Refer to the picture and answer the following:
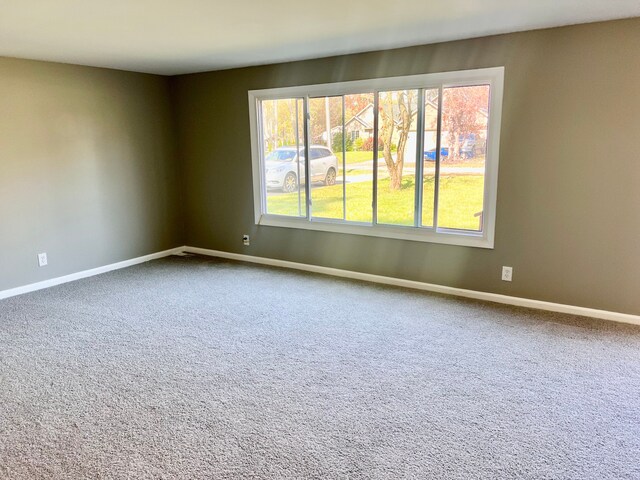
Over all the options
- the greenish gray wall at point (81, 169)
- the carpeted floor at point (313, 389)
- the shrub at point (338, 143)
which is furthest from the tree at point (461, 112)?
the greenish gray wall at point (81, 169)

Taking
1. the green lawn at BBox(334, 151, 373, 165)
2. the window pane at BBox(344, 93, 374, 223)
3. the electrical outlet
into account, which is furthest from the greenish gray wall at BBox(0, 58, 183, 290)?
the electrical outlet

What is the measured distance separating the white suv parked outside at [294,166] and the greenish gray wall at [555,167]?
2.50 ft

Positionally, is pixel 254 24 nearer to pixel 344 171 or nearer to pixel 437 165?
pixel 344 171

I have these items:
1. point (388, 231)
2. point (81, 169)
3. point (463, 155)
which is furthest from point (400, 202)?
point (81, 169)

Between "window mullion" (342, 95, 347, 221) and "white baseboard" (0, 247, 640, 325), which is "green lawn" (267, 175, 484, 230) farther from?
"white baseboard" (0, 247, 640, 325)

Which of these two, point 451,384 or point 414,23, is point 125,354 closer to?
point 451,384

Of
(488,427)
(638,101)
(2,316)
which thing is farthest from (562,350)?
(2,316)

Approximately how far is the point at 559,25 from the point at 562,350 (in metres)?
2.37

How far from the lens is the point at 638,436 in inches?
86.4

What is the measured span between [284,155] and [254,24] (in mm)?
2022

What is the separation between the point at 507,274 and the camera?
392 centimetres

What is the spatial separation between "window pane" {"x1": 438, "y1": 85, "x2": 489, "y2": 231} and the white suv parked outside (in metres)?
1.21

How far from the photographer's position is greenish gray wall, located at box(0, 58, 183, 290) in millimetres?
4262

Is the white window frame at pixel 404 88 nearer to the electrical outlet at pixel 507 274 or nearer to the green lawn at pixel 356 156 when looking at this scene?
the electrical outlet at pixel 507 274
